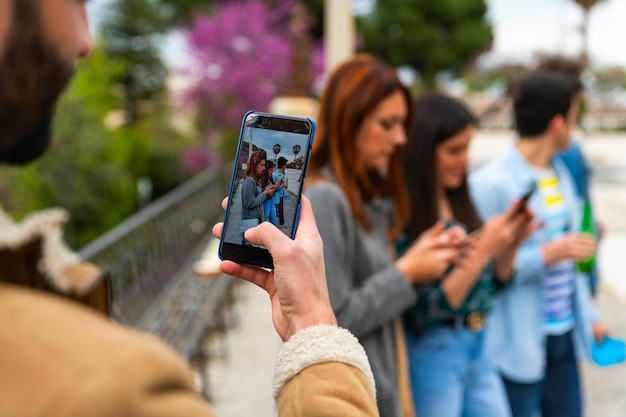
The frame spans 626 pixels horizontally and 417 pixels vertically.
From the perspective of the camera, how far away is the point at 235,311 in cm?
597

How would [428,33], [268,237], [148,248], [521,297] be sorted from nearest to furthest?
[268,237]
[521,297]
[148,248]
[428,33]

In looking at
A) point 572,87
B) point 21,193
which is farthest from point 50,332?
point 21,193

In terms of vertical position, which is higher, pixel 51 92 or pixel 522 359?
pixel 51 92

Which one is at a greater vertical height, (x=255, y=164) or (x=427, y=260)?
(x=255, y=164)

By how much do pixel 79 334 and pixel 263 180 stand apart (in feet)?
1.62

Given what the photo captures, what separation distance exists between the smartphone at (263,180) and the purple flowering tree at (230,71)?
9.93 metres

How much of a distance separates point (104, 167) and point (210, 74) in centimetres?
238

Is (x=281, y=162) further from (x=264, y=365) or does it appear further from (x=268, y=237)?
(x=264, y=365)

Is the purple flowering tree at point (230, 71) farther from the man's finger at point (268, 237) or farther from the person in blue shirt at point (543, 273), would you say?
the man's finger at point (268, 237)

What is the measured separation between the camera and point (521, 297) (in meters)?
2.76

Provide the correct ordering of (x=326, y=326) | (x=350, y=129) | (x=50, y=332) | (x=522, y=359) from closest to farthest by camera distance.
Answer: (x=50, y=332), (x=326, y=326), (x=350, y=129), (x=522, y=359)

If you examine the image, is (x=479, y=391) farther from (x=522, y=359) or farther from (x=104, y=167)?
(x=104, y=167)

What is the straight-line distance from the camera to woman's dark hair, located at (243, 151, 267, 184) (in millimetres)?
994

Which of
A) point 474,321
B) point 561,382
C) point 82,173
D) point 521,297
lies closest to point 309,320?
point 474,321
